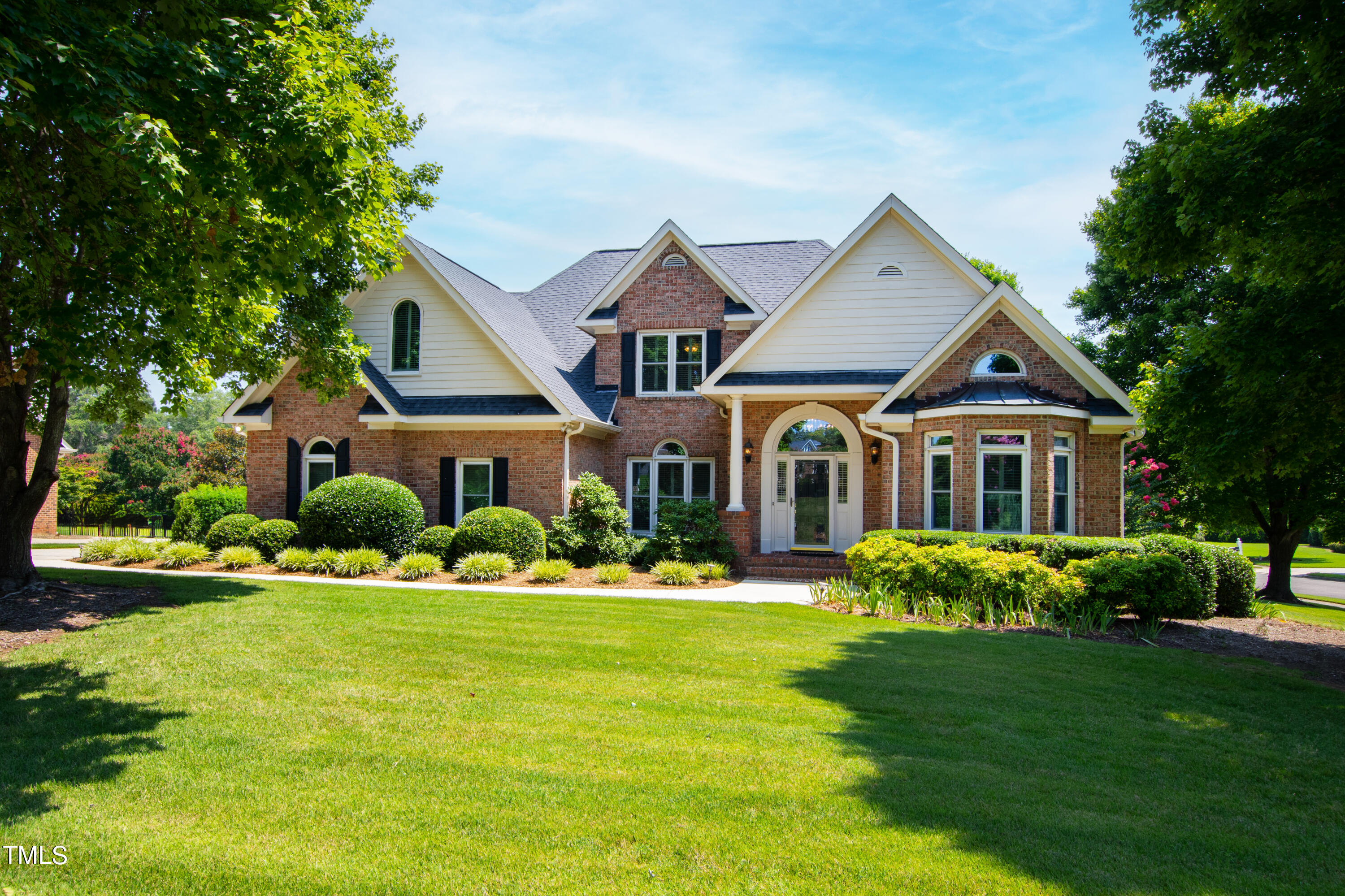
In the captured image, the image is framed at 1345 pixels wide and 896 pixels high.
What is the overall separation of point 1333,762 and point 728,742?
4.66m

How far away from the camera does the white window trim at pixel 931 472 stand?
48.5 feet

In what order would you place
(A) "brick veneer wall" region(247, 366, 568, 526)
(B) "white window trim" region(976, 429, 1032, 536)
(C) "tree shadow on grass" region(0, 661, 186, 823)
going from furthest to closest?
(A) "brick veneer wall" region(247, 366, 568, 526)
(B) "white window trim" region(976, 429, 1032, 536)
(C) "tree shadow on grass" region(0, 661, 186, 823)

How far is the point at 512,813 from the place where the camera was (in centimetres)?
429

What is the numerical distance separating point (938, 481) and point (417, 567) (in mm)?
10523

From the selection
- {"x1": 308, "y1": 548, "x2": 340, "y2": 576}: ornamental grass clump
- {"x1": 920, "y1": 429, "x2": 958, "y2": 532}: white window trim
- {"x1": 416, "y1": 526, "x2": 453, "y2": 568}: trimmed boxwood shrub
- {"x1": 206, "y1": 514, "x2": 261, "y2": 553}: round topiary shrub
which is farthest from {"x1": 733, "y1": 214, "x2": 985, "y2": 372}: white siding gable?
{"x1": 206, "y1": 514, "x2": 261, "y2": 553}: round topiary shrub

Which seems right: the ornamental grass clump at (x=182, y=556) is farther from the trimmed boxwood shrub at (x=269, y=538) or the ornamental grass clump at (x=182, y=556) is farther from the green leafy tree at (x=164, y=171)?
the green leafy tree at (x=164, y=171)

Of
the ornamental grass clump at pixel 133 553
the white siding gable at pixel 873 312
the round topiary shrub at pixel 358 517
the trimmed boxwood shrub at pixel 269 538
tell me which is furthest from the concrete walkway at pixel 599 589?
the white siding gable at pixel 873 312

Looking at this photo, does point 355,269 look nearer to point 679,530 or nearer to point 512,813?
point 679,530

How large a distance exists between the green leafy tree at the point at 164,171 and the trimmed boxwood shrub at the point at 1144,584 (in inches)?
434

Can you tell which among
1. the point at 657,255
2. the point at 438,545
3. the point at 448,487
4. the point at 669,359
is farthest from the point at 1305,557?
the point at 438,545

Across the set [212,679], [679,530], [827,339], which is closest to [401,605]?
[212,679]

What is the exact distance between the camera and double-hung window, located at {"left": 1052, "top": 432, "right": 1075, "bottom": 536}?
1450 centimetres

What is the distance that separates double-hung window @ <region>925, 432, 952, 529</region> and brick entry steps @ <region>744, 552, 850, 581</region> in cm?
209

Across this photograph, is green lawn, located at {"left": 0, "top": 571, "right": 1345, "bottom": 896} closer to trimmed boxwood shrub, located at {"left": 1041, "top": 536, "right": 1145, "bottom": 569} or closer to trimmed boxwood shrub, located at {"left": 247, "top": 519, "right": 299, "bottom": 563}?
trimmed boxwood shrub, located at {"left": 1041, "top": 536, "right": 1145, "bottom": 569}
